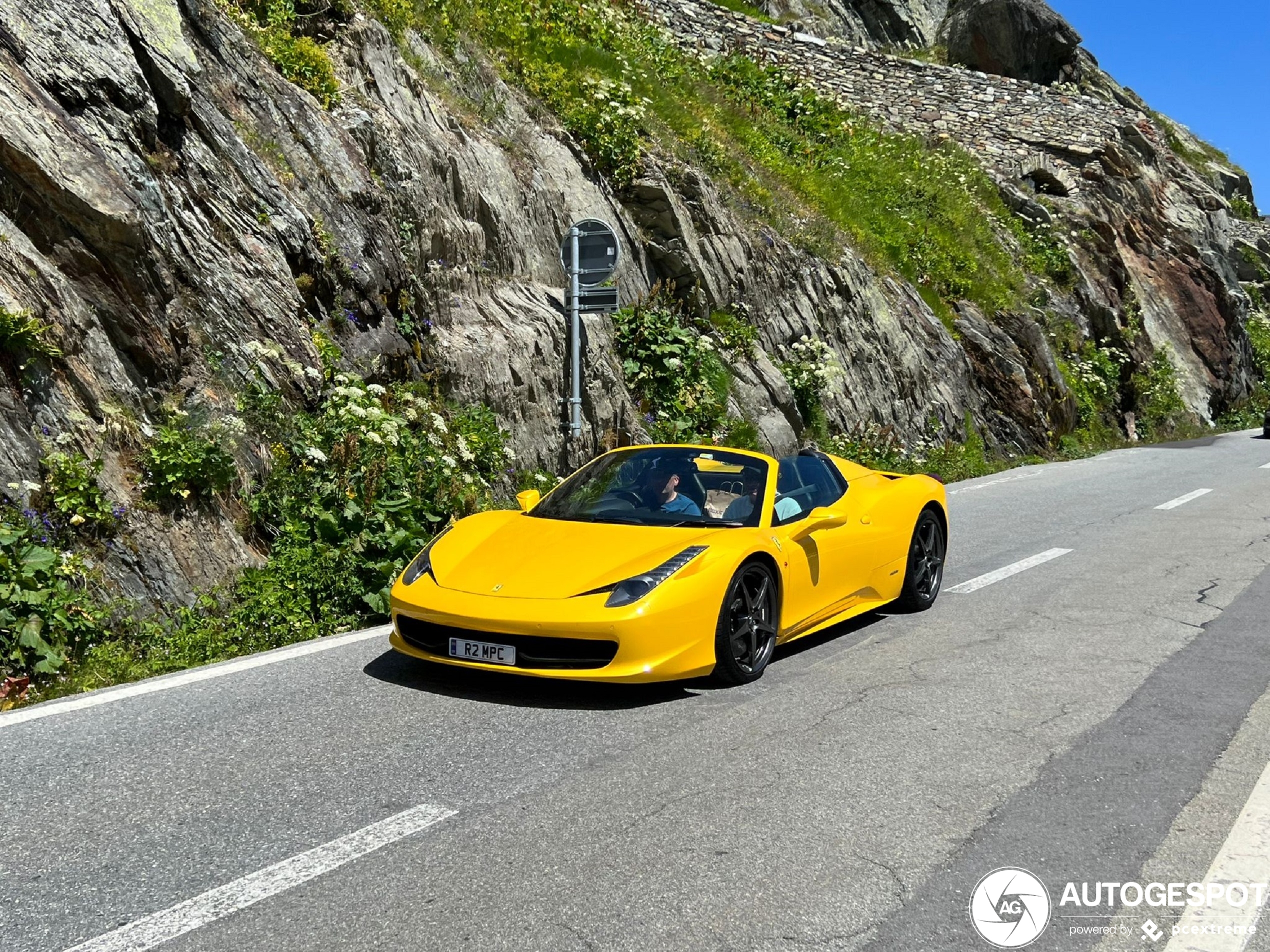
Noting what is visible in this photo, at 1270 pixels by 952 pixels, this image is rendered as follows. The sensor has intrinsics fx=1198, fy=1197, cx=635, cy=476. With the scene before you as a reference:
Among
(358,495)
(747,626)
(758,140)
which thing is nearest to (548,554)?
(747,626)

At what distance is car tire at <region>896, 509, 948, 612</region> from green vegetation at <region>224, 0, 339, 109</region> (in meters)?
7.52

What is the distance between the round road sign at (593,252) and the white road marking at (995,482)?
569 cm

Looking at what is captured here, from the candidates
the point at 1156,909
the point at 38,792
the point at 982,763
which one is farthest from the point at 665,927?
the point at 38,792

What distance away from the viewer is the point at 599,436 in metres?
13.2

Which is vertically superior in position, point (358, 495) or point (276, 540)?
point (358, 495)

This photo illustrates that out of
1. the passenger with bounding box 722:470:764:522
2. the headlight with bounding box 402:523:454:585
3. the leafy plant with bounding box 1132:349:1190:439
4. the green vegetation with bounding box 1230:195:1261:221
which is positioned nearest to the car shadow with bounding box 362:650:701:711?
the headlight with bounding box 402:523:454:585

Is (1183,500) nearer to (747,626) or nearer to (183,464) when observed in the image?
(747,626)

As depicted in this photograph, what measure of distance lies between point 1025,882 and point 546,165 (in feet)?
41.0

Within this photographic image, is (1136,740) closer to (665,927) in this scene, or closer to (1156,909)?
(1156,909)

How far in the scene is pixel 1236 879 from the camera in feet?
12.5

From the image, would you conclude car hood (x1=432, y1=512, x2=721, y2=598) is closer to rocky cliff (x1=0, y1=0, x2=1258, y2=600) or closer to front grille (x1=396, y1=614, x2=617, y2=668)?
front grille (x1=396, y1=614, x2=617, y2=668)

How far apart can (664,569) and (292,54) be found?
8726mm

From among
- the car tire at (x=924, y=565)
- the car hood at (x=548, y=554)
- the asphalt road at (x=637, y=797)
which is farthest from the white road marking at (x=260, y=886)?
the car tire at (x=924, y=565)

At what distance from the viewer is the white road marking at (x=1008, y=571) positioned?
28.8 feet
